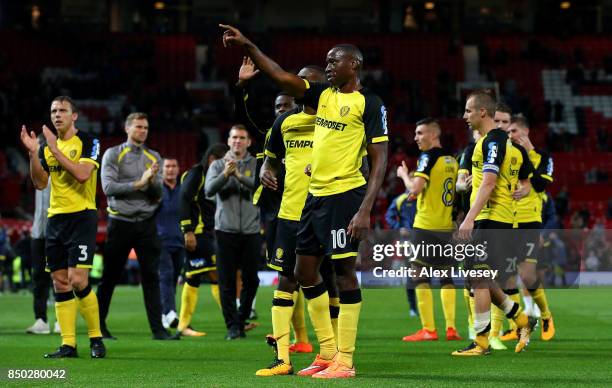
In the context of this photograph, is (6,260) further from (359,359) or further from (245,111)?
(359,359)

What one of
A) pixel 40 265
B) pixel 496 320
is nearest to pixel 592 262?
pixel 496 320

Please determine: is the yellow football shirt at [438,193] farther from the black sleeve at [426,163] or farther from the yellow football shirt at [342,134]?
the yellow football shirt at [342,134]

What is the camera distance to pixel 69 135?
9930 millimetres

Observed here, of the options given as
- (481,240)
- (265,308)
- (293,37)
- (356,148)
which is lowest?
(265,308)

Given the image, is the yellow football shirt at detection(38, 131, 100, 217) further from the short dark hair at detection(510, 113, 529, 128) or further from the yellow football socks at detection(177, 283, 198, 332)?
the short dark hair at detection(510, 113, 529, 128)

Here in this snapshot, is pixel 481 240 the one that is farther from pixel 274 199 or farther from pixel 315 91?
pixel 315 91

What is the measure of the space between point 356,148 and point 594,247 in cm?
1857

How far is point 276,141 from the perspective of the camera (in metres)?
9.17

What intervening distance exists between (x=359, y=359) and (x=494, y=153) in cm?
218

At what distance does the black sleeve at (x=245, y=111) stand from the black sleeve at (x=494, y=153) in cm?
206

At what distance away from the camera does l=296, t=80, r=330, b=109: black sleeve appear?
7957 millimetres

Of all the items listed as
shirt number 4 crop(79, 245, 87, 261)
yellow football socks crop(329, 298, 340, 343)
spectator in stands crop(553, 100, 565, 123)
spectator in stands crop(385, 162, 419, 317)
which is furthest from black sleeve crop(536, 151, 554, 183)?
spectator in stands crop(553, 100, 565, 123)

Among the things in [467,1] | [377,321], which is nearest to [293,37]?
[467,1]

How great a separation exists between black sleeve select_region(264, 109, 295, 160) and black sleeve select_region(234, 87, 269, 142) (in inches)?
13.9
